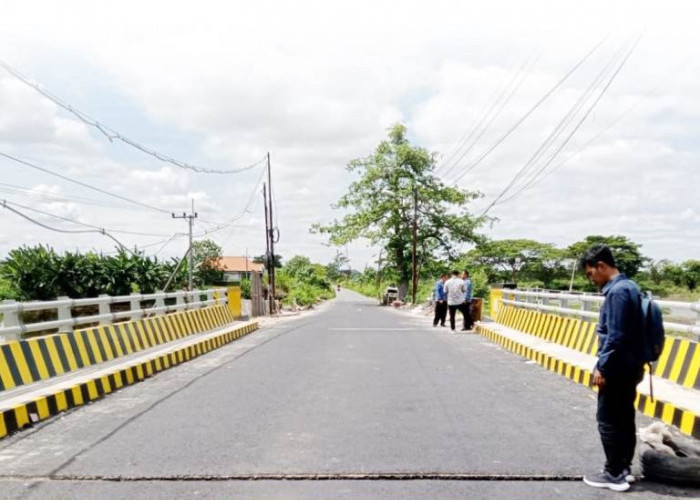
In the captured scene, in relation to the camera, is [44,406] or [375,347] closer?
[44,406]

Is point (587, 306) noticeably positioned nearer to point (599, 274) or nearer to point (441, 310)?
point (599, 274)

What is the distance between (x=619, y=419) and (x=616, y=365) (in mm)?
437

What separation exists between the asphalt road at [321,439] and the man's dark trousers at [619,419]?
0.24m

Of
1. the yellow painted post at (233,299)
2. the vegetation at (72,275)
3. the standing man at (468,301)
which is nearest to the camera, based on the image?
the standing man at (468,301)

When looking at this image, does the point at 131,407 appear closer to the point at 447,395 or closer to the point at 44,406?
the point at 44,406

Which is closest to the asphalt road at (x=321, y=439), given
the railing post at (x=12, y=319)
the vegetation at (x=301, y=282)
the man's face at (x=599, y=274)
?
the railing post at (x=12, y=319)

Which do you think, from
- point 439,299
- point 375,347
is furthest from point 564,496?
point 439,299

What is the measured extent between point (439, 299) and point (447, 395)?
12.7 m

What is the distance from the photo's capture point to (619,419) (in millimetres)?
4621

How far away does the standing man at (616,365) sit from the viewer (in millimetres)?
4438

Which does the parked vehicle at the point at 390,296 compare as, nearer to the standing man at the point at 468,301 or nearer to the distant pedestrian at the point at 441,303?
the distant pedestrian at the point at 441,303

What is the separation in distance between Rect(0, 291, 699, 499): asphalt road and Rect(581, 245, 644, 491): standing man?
215 millimetres

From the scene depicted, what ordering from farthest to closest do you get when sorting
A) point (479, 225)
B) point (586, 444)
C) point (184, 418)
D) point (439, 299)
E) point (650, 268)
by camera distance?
point (650, 268) → point (479, 225) → point (439, 299) → point (184, 418) → point (586, 444)

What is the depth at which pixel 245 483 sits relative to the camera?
452cm
